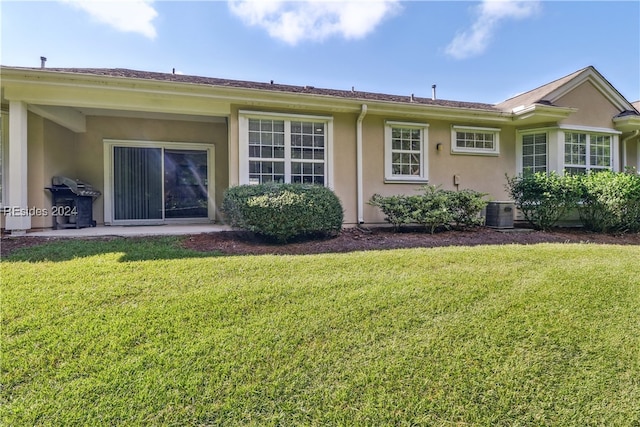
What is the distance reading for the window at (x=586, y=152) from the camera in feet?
31.1

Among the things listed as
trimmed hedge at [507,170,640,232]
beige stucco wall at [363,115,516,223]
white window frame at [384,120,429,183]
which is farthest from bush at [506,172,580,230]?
white window frame at [384,120,429,183]

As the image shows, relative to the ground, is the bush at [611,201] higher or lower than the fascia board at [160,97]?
lower

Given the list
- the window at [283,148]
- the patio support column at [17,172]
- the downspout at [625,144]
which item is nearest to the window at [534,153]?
the downspout at [625,144]

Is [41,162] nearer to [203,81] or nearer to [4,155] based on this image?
[4,155]

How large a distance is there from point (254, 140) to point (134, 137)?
3.82 m

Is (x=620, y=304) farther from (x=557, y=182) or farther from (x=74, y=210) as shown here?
(x=74, y=210)

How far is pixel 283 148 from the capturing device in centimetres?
795

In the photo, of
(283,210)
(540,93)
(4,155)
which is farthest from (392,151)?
(4,155)

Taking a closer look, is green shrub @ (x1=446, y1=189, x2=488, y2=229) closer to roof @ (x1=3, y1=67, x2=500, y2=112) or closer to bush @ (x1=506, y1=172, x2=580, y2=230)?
bush @ (x1=506, y1=172, x2=580, y2=230)

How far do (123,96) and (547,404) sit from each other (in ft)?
28.1

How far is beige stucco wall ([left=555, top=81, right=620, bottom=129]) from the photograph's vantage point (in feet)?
31.0

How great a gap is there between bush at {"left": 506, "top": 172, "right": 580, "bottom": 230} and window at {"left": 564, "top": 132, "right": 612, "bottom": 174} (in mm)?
1759

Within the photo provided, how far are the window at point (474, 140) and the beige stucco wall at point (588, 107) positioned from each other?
2018mm

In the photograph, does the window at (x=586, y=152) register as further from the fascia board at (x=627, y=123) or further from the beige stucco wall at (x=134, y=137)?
the beige stucco wall at (x=134, y=137)
